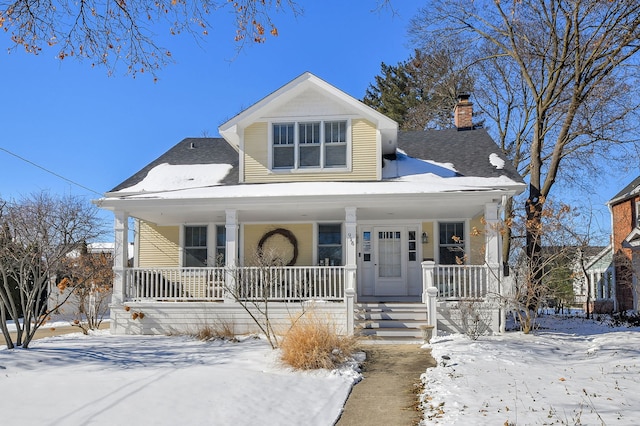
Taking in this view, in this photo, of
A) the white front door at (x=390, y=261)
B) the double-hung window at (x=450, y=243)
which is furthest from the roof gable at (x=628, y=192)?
the white front door at (x=390, y=261)

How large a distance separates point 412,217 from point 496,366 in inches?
266

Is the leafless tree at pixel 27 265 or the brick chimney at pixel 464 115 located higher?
the brick chimney at pixel 464 115

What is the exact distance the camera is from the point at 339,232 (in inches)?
595

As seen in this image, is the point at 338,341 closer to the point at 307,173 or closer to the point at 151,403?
the point at 151,403

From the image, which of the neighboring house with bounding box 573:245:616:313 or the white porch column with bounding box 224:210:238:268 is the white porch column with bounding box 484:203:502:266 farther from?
the neighboring house with bounding box 573:245:616:313

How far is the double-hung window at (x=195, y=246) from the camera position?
612 inches

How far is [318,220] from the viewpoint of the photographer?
15.1 m

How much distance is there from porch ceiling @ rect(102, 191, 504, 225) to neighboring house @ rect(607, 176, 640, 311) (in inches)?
363

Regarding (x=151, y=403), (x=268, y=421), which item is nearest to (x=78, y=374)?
(x=151, y=403)

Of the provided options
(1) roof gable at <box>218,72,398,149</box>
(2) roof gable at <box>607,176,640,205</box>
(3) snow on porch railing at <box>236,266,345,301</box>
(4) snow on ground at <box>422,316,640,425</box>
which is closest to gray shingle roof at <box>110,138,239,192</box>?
(1) roof gable at <box>218,72,398,149</box>

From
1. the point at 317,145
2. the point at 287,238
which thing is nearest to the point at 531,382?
the point at 317,145

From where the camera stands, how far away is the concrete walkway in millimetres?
6180

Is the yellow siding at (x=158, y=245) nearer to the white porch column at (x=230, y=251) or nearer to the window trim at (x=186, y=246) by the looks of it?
the window trim at (x=186, y=246)

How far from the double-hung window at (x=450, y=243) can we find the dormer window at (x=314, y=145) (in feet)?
10.9
